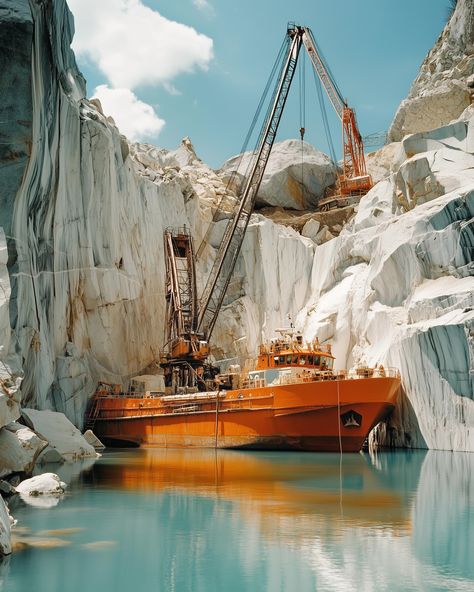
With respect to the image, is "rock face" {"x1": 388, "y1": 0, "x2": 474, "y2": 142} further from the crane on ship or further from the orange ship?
the orange ship

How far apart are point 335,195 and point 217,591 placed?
4534 centimetres

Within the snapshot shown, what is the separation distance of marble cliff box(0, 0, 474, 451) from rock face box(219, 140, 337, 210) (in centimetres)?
60

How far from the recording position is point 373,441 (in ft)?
102

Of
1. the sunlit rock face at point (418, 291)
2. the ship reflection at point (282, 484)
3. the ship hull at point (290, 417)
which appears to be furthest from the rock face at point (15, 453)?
the sunlit rock face at point (418, 291)

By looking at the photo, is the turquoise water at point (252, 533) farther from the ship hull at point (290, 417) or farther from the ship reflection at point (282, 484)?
the ship hull at point (290, 417)

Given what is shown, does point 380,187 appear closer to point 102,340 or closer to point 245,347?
point 245,347

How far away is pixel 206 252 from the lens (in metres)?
47.3

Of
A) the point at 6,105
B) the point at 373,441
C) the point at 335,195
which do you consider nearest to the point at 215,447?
the point at 373,441

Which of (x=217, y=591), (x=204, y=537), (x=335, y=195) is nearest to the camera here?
(x=217, y=591)

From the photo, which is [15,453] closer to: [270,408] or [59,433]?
[59,433]

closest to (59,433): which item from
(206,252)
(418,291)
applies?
(418,291)

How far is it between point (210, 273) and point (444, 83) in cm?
1861

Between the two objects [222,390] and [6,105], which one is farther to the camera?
[222,390]

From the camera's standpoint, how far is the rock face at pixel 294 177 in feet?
178
